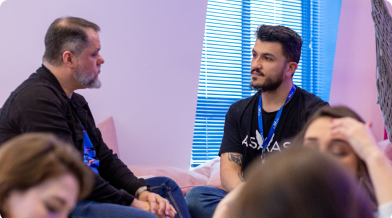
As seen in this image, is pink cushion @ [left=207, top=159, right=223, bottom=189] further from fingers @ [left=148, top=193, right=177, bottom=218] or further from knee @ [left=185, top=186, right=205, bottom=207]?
fingers @ [left=148, top=193, right=177, bottom=218]

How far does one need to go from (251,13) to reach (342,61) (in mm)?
1121

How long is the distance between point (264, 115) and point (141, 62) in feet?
4.52

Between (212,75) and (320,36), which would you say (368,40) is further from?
(212,75)

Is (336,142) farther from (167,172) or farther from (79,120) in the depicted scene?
(167,172)

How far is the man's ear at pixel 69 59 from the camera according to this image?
1.94 metres

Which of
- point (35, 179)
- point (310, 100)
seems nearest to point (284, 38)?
point (310, 100)

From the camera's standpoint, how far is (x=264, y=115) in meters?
2.32

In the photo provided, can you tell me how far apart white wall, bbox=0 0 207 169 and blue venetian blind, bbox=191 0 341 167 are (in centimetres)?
28

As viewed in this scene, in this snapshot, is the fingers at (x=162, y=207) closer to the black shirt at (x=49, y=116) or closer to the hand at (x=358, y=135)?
the black shirt at (x=49, y=116)

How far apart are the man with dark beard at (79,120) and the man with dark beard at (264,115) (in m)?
0.31

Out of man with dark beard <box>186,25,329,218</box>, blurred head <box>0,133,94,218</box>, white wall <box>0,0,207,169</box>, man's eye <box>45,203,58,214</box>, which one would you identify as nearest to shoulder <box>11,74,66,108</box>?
blurred head <box>0,133,94,218</box>

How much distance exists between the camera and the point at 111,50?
10.3 feet

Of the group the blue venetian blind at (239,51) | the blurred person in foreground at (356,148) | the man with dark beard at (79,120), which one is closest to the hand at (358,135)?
the blurred person in foreground at (356,148)

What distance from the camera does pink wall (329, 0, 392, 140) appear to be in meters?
3.85
